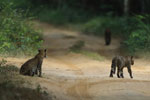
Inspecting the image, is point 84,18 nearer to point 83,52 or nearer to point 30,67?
point 83,52

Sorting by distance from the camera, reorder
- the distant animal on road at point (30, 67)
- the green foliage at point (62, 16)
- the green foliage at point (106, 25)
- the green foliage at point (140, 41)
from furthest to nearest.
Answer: the green foliage at point (62, 16) → the green foliage at point (106, 25) → the green foliage at point (140, 41) → the distant animal on road at point (30, 67)

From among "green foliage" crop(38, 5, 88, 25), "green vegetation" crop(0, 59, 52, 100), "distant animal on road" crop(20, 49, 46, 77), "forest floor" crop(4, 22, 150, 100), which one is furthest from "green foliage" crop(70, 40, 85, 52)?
→ "green foliage" crop(38, 5, 88, 25)

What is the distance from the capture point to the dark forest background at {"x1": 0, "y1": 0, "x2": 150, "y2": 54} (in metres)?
17.3

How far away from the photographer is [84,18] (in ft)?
118

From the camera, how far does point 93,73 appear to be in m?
14.1

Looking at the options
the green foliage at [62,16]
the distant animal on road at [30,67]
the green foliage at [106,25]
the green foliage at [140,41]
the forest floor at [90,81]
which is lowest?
the forest floor at [90,81]

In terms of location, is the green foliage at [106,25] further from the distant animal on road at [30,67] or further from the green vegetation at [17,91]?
the green vegetation at [17,91]

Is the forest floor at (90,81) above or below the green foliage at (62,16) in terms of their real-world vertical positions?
below

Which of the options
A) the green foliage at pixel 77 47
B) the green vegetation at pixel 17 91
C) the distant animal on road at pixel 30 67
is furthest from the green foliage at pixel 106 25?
the green vegetation at pixel 17 91

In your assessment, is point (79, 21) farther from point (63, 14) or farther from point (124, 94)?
point (124, 94)

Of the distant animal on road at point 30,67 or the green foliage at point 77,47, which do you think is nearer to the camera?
the distant animal on road at point 30,67

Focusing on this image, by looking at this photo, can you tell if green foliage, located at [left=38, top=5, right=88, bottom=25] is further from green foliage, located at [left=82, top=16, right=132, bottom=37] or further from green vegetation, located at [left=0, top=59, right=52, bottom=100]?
green vegetation, located at [left=0, top=59, right=52, bottom=100]

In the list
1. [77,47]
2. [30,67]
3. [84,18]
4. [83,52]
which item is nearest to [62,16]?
[84,18]

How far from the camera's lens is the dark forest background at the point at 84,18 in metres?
17.3
